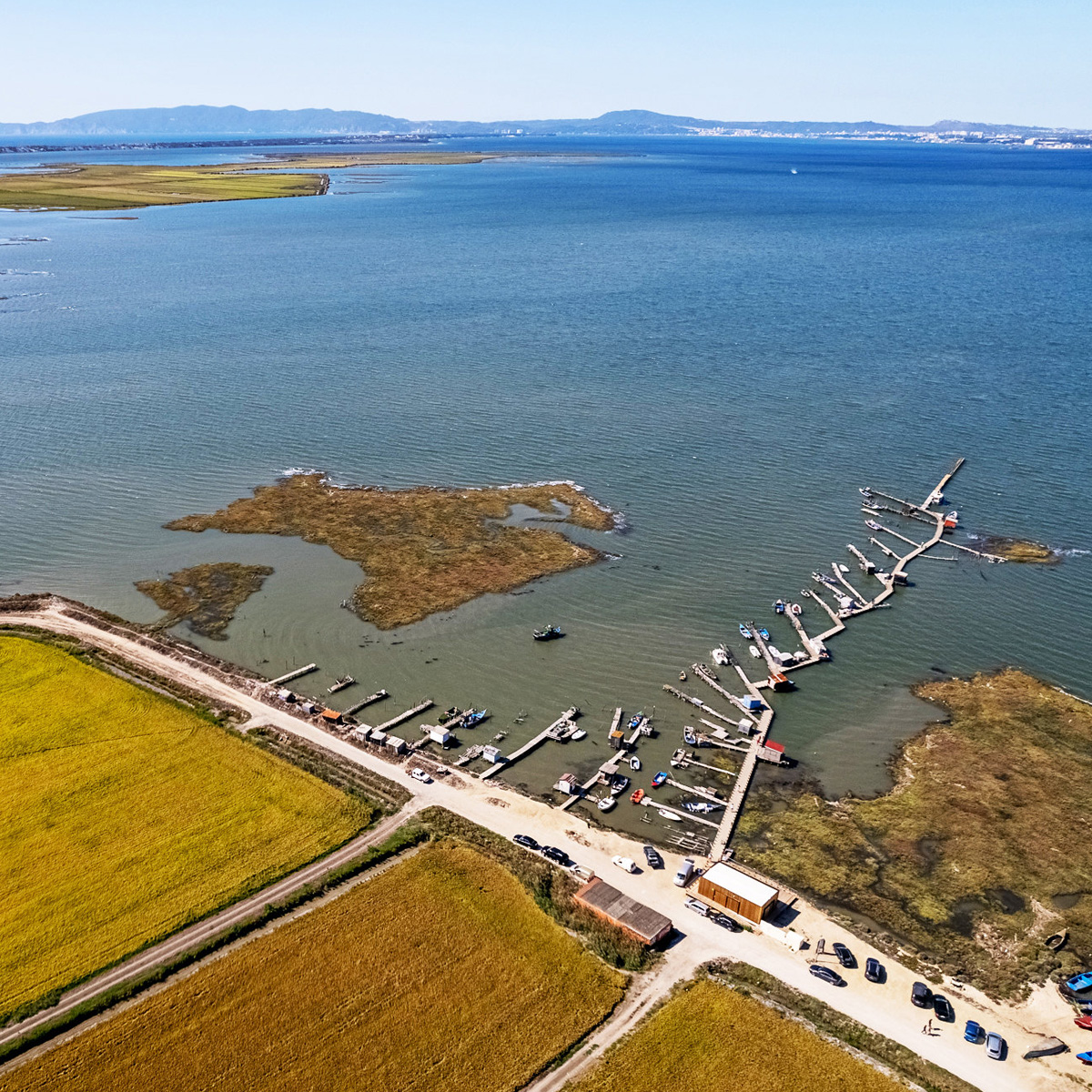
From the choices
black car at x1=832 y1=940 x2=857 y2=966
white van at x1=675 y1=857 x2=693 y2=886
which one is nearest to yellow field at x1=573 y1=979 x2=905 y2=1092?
black car at x1=832 y1=940 x2=857 y2=966

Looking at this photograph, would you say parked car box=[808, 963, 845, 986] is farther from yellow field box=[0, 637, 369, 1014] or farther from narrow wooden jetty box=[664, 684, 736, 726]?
yellow field box=[0, 637, 369, 1014]

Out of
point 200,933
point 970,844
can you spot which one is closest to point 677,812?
point 970,844

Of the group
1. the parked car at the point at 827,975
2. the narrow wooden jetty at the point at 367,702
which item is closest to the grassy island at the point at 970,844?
the parked car at the point at 827,975

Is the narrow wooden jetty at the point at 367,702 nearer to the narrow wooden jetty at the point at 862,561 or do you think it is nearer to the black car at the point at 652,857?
the black car at the point at 652,857

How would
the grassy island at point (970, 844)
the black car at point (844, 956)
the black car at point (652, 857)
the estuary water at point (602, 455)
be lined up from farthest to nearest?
the estuary water at point (602, 455), the black car at point (652, 857), the grassy island at point (970, 844), the black car at point (844, 956)

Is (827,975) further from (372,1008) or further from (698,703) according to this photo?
(372,1008)
